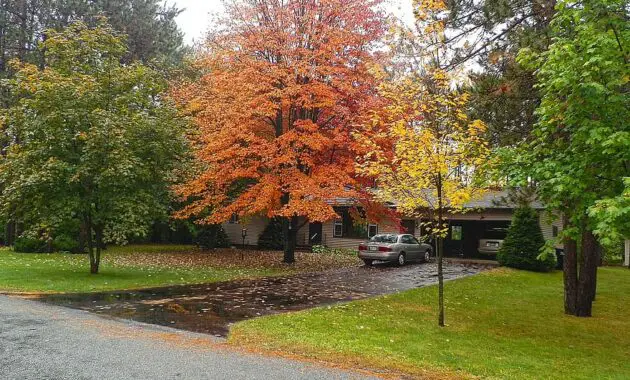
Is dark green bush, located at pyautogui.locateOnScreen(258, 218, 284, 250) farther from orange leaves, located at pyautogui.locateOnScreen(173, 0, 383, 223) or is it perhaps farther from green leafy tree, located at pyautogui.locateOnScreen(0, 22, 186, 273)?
green leafy tree, located at pyautogui.locateOnScreen(0, 22, 186, 273)

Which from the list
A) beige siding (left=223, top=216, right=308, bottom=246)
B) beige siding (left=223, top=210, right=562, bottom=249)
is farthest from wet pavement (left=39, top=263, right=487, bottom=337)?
beige siding (left=223, top=216, right=308, bottom=246)

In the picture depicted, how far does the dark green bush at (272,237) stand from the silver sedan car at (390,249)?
30.4 ft

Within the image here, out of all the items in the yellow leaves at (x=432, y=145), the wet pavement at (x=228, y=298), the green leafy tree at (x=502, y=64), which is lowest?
the wet pavement at (x=228, y=298)

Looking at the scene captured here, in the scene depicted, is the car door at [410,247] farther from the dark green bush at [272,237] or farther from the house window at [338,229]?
the dark green bush at [272,237]

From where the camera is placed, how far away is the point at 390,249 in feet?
70.7

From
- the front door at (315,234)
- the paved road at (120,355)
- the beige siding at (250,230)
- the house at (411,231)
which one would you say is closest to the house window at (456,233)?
the house at (411,231)

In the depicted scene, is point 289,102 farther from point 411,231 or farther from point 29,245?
point 29,245

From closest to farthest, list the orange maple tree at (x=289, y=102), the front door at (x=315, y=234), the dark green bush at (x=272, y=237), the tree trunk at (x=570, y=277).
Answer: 1. the tree trunk at (x=570, y=277)
2. the orange maple tree at (x=289, y=102)
3. the dark green bush at (x=272, y=237)
4. the front door at (x=315, y=234)

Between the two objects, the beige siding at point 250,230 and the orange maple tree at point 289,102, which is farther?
the beige siding at point 250,230

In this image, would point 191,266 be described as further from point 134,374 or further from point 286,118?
point 134,374

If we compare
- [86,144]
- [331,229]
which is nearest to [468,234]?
[331,229]

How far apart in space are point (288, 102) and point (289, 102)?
58mm

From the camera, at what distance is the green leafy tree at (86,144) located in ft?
45.1

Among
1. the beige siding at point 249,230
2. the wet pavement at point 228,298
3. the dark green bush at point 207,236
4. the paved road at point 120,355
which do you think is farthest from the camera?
the beige siding at point 249,230
